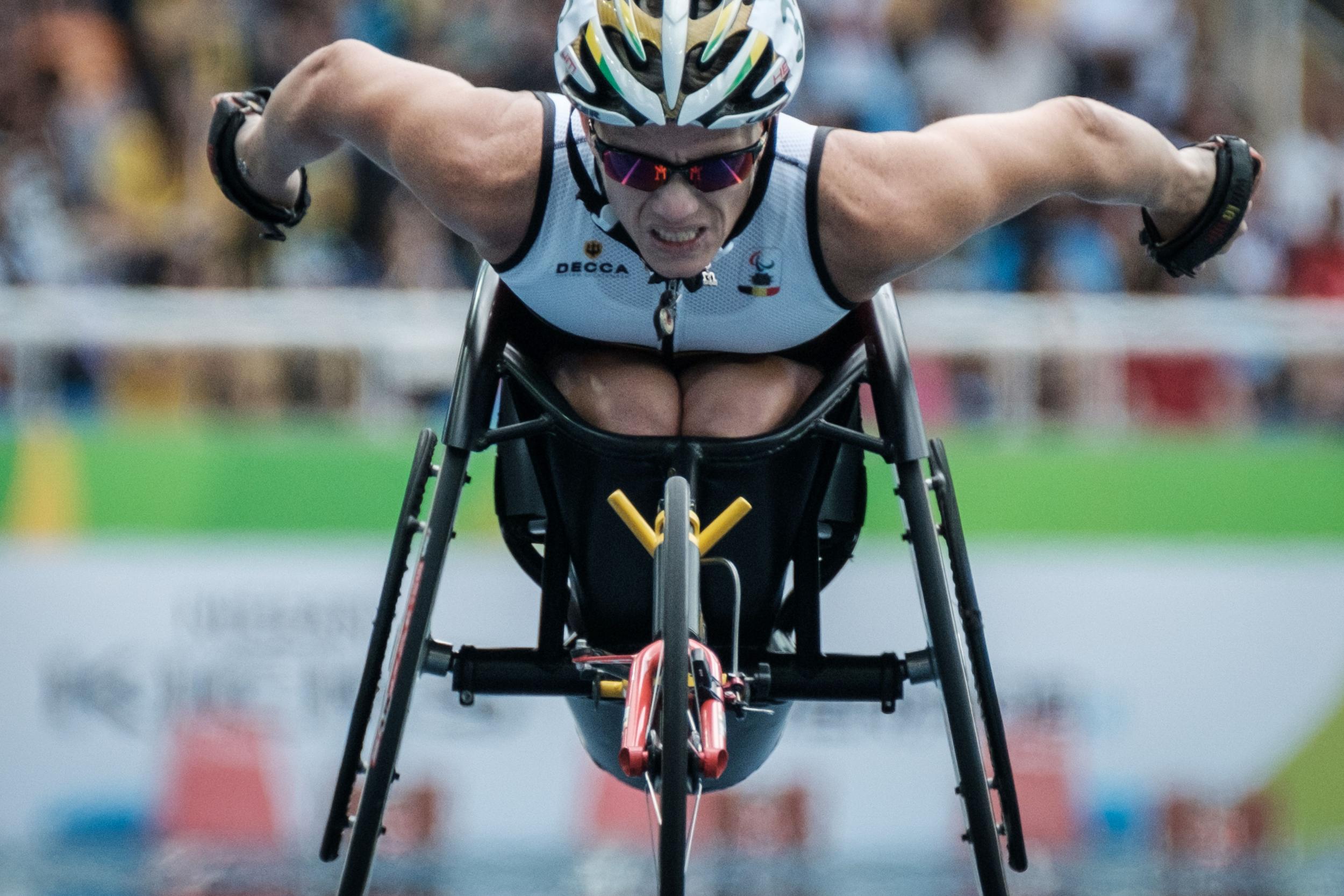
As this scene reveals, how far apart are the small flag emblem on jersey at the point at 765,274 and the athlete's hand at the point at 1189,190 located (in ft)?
2.62

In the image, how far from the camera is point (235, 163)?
3.34 meters

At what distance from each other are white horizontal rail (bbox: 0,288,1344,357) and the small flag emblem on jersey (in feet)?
9.84

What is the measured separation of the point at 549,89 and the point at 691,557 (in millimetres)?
5162

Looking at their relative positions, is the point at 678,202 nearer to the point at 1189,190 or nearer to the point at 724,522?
the point at 724,522

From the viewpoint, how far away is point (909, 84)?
812 cm

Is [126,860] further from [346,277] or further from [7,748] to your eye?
[346,277]

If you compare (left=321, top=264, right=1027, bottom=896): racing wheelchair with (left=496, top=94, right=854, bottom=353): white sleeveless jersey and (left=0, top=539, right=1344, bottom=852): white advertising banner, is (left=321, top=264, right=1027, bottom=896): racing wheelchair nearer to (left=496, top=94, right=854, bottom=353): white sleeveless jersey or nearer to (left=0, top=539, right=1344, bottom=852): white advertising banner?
(left=496, top=94, right=854, bottom=353): white sleeveless jersey

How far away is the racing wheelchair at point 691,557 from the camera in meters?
2.94

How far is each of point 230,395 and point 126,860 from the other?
1.64 m

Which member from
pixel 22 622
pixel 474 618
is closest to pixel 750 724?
pixel 474 618

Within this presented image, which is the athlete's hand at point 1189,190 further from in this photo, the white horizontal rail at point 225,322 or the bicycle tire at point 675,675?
the white horizontal rail at point 225,322

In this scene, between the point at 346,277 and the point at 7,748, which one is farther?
the point at 346,277

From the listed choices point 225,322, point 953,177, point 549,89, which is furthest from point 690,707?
point 549,89

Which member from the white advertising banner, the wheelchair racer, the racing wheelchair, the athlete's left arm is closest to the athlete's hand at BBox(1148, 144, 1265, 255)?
the wheelchair racer
